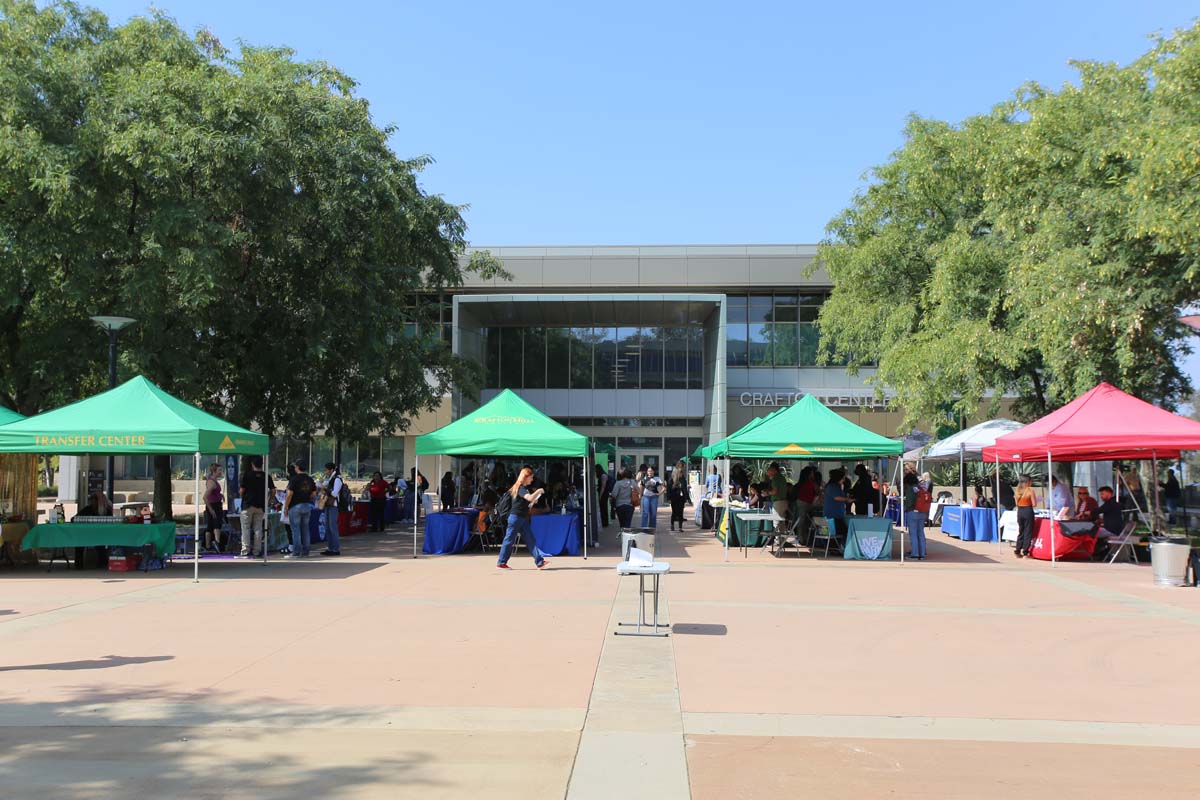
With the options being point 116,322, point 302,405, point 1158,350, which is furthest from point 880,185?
point 116,322

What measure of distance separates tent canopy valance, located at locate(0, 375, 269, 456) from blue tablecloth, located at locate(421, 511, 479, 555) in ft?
14.4

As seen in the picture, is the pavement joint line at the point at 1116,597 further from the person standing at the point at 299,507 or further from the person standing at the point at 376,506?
the person standing at the point at 376,506

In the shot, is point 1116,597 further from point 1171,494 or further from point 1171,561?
point 1171,494

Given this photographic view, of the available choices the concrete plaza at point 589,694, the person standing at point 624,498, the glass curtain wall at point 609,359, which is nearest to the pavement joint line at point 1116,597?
the concrete plaza at point 589,694

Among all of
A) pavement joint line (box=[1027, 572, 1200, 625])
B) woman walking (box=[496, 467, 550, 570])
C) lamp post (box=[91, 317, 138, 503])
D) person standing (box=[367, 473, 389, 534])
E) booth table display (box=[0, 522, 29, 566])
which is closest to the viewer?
pavement joint line (box=[1027, 572, 1200, 625])

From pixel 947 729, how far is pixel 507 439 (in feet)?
40.6

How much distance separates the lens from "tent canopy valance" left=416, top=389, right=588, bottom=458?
17.8 metres

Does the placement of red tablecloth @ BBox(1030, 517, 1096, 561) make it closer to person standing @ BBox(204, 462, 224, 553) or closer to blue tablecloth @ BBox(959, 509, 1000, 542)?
A: blue tablecloth @ BBox(959, 509, 1000, 542)

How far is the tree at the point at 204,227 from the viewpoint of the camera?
1798 centimetres

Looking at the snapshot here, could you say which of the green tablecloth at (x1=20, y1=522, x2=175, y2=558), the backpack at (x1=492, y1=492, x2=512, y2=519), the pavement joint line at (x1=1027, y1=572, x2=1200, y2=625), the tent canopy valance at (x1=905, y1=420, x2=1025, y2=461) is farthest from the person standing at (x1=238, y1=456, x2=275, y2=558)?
the tent canopy valance at (x1=905, y1=420, x2=1025, y2=461)

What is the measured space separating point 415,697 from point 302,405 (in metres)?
17.0

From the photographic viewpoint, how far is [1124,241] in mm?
18219

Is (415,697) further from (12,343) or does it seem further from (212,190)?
(12,343)

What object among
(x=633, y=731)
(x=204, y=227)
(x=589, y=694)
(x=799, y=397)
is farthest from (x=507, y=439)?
(x=799, y=397)
